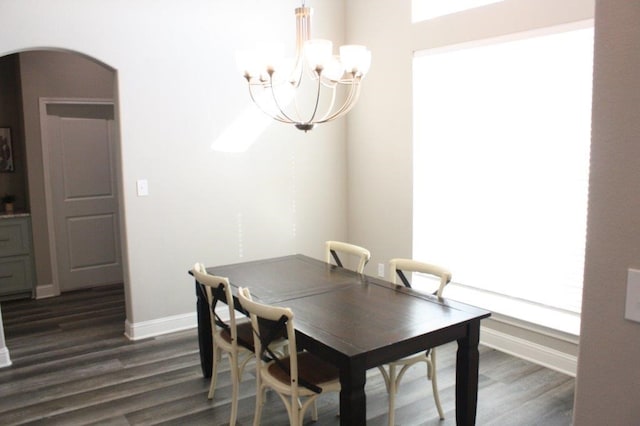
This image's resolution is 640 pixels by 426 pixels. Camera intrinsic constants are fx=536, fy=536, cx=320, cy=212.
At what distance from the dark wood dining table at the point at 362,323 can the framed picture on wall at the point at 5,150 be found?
339 cm

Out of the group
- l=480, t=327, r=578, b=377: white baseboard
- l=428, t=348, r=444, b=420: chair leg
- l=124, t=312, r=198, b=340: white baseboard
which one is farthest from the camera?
l=124, t=312, r=198, b=340: white baseboard

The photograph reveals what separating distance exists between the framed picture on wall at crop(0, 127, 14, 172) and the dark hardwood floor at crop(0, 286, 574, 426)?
1.99 metres

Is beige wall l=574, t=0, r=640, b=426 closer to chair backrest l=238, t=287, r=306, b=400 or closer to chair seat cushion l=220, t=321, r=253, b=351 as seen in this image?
chair backrest l=238, t=287, r=306, b=400

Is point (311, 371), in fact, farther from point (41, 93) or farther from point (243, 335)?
point (41, 93)

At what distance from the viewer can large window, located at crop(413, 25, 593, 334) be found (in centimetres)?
338

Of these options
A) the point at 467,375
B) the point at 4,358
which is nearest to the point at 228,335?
the point at 467,375

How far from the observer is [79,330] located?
448cm

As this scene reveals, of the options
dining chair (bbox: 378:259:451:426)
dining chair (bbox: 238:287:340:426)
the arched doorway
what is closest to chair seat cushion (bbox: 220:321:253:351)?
dining chair (bbox: 238:287:340:426)

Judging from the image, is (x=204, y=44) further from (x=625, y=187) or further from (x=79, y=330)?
(x=625, y=187)

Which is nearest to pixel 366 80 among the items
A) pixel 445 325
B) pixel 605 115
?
pixel 445 325

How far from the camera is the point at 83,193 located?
571 centimetres

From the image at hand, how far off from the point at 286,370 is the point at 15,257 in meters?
3.98

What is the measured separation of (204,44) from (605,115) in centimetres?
367

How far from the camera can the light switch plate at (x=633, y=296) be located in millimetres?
1194
